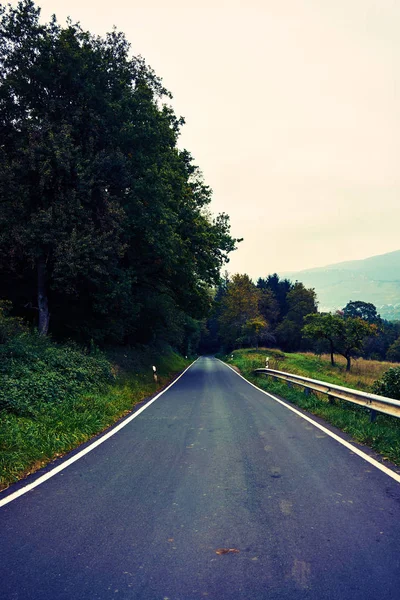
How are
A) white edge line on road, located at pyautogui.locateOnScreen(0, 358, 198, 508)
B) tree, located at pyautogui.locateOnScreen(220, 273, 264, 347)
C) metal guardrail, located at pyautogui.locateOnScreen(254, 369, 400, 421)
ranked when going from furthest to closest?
tree, located at pyautogui.locateOnScreen(220, 273, 264, 347) < metal guardrail, located at pyautogui.locateOnScreen(254, 369, 400, 421) < white edge line on road, located at pyautogui.locateOnScreen(0, 358, 198, 508)

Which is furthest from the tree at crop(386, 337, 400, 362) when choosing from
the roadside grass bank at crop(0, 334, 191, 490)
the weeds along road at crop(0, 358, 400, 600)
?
the weeds along road at crop(0, 358, 400, 600)

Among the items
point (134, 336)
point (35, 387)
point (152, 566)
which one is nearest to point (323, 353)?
point (134, 336)

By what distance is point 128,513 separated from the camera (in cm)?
415

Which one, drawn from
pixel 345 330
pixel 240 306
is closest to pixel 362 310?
pixel 240 306

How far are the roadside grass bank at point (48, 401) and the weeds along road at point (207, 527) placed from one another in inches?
32.0

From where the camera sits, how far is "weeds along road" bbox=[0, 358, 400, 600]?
288 centimetres

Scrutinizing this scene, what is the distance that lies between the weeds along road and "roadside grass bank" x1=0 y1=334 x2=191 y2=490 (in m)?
0.81

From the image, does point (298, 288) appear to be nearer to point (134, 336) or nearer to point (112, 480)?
point (134, 336)

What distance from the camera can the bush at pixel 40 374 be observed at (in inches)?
336

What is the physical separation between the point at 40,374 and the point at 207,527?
796cm

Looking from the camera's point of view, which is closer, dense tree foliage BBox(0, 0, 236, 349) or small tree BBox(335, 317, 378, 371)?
dense tree foliage BBox(0, 0, 236, 349)

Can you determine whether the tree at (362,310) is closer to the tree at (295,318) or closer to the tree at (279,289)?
the tree at (279,289)

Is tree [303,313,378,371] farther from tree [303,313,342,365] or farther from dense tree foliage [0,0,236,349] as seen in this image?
dense tree foliage [0,0,236,349]

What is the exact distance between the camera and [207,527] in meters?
3.81
